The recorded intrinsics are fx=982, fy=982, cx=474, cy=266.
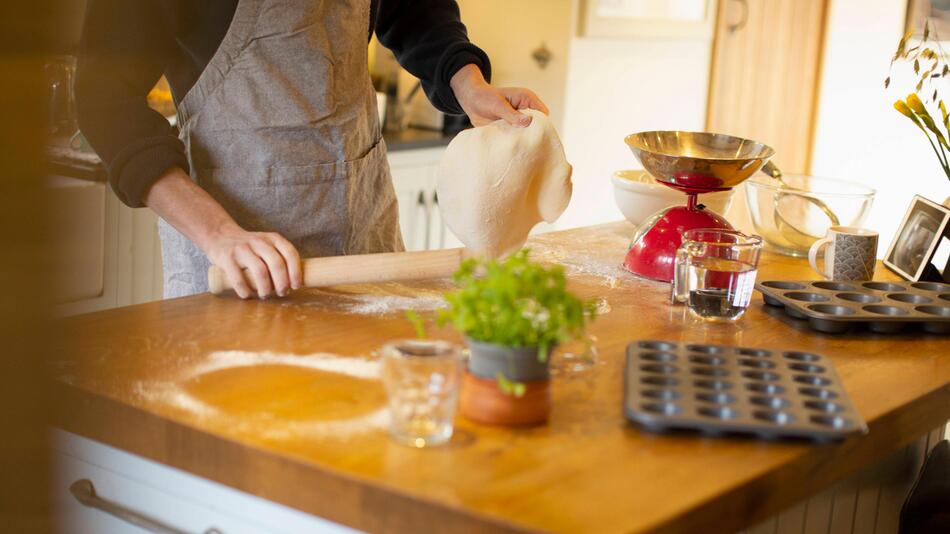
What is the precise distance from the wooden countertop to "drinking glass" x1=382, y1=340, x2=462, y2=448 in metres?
0.02

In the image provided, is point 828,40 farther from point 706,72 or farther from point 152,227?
point 152,227

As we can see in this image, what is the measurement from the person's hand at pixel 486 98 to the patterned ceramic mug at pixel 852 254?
19.5 inches

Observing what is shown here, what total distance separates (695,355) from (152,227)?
1839 millimetres

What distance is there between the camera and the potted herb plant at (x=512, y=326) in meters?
0.81

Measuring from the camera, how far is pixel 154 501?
36.3 inches

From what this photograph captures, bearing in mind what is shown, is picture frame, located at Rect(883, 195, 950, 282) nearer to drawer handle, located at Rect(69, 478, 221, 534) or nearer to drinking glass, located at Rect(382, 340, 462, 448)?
drinking glass, located at Rect(382, 340, 462, 448)

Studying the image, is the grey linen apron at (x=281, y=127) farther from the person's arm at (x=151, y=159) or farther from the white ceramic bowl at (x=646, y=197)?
the white ceramic bowl at (x=646, y=197)

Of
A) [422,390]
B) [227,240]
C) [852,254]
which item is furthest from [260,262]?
[852,254]

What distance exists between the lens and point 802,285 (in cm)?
139

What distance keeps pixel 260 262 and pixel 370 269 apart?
15 cm

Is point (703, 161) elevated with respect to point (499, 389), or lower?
elevated

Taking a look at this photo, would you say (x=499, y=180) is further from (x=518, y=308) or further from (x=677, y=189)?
(x=518, y=308)

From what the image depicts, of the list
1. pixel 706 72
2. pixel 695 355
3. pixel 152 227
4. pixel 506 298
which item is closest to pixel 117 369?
pixel 506 298

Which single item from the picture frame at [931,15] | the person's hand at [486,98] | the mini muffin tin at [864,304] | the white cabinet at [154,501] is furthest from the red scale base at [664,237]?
the picture frame at [931,15]
